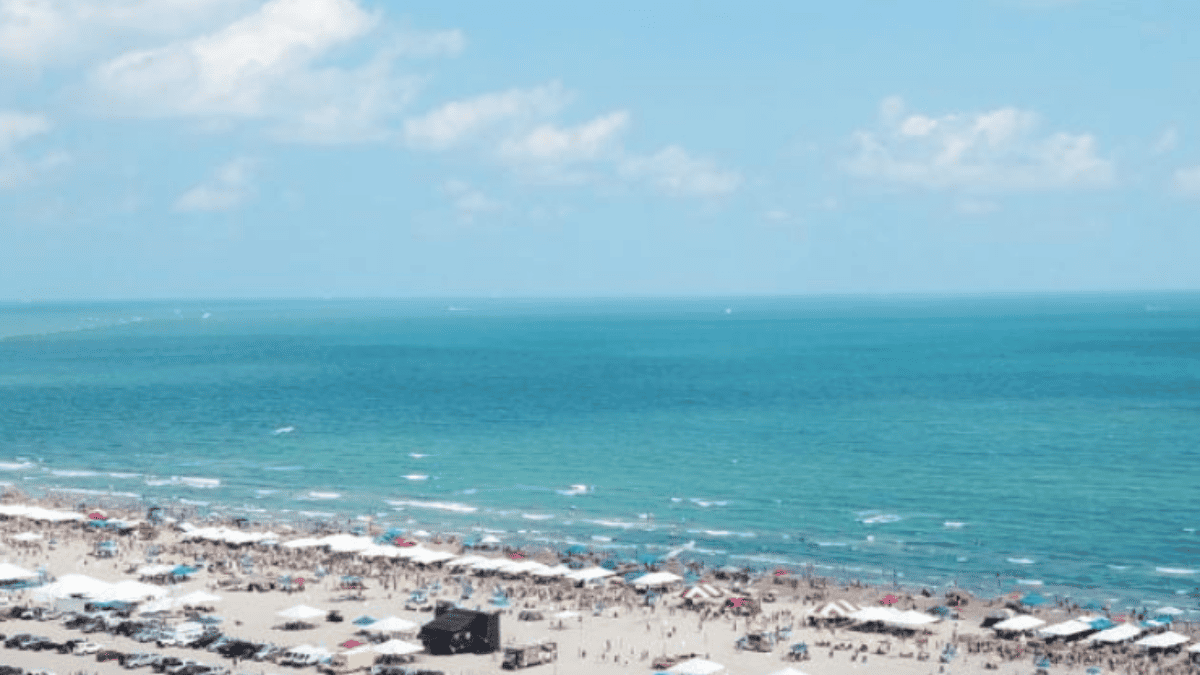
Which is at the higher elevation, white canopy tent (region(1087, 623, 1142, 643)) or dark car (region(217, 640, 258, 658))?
dark car (region(217, 640, 258, 658))

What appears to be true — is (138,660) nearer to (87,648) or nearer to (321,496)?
(87,648)

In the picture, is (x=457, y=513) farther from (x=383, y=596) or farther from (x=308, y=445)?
(x=308, y=445)

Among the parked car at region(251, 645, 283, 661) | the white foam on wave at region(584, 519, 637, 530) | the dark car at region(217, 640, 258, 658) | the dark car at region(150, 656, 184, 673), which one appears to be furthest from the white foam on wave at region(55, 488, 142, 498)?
the dark car at region(150, 656, 184, 673)

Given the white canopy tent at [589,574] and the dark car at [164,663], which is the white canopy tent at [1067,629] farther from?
the dark car at [164,663]

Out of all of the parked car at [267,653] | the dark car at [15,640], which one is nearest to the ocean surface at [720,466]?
the parked car at [267,653]

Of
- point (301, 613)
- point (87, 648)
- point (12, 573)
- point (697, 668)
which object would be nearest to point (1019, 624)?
point (697, 668)

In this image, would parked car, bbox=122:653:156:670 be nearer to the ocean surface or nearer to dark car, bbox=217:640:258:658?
dark car, bbox=217:640:258:658

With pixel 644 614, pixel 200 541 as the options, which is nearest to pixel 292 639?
pixel 644 614
